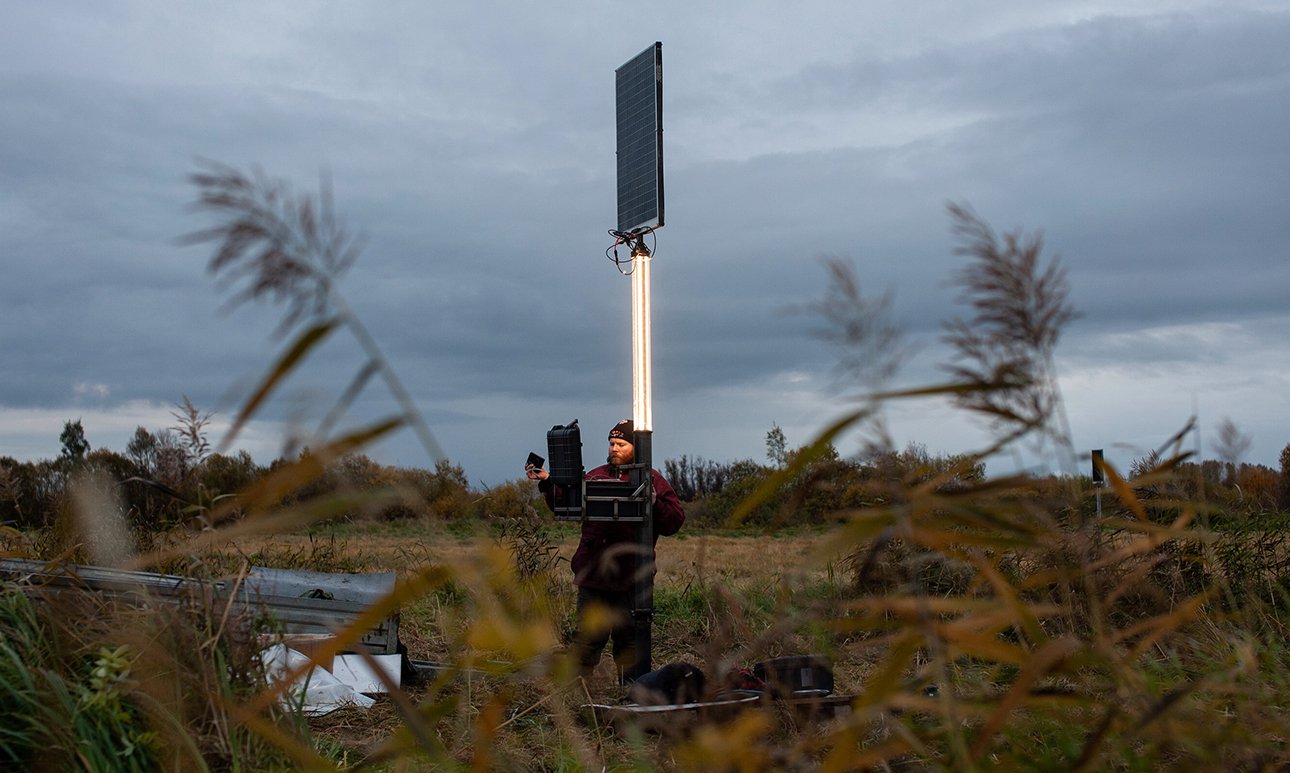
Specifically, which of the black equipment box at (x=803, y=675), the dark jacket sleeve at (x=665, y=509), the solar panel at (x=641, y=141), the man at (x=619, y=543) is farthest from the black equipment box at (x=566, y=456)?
the black equipment box at (x=803, y=675)

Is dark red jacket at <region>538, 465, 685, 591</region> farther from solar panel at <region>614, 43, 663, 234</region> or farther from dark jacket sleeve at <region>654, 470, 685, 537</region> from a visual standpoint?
solar panel at <region>614, 43, 663, 234</region>

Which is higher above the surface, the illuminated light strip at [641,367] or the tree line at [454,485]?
the illuminated light strip at [641,367]

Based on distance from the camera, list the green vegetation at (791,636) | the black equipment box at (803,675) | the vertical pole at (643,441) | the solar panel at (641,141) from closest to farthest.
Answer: the green vegetation at (791,636) → the black equipment box at (803,675) → the vertical pole at (643,441) → the solar panel at (641,141)

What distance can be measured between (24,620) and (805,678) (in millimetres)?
3529

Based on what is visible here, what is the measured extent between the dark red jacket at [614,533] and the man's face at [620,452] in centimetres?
10

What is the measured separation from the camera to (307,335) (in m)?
1.43

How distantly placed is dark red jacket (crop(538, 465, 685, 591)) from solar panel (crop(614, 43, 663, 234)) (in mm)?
1944

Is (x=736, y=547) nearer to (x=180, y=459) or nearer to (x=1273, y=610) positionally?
(x=1273, y=610)

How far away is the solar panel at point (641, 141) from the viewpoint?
7.43 meters

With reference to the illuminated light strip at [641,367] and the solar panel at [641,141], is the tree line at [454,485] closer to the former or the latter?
the illuminated light strip at [641,367]

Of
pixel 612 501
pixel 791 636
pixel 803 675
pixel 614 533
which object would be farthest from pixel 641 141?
pixel 791 636

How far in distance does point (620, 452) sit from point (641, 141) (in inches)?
99.2

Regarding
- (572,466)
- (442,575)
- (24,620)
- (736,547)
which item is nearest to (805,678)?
(572,466)

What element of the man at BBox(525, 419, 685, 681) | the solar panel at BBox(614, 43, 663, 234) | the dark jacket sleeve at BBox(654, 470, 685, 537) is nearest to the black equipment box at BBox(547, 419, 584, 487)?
the man at BBox(525, 419, 685, 681)
